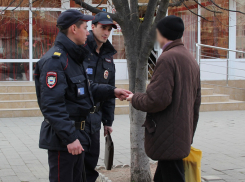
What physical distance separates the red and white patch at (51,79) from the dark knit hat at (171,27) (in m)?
1.01

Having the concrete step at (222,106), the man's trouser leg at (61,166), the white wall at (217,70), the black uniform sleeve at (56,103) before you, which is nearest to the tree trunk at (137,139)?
the man's trouser leg at (61,166)

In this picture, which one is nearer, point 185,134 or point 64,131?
point 64,131

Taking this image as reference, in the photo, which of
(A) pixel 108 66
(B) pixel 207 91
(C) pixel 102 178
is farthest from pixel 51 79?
(B) pixel 207 91

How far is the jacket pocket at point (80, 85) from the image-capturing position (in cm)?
293

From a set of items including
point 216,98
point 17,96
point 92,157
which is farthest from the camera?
point 216,98

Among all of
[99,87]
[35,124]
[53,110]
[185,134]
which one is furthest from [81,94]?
[35,124]

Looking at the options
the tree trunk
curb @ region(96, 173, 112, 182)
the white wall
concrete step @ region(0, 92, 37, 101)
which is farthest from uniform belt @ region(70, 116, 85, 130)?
the white wall

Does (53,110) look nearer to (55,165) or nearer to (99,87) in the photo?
(55,165)

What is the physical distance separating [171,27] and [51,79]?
1107 mm

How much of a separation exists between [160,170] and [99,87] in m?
1.01

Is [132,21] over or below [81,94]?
over

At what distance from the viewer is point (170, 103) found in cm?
293

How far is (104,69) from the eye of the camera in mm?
4094

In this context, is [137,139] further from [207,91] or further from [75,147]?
[207,91]
